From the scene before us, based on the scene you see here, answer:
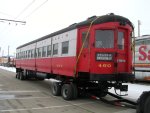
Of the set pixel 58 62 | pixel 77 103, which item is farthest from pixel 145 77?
pixel 77 103

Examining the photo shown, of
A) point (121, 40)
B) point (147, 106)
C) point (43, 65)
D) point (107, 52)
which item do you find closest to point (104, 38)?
point (107, 52)

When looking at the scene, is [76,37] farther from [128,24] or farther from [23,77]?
[23,77]

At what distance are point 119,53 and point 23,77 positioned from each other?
621 inches

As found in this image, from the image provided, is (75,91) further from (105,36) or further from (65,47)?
(105,36)

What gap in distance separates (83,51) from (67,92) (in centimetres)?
215

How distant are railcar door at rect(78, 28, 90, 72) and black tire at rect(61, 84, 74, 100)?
3.58 ft

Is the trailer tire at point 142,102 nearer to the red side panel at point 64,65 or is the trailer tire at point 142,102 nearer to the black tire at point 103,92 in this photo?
the black tire at point 103,92

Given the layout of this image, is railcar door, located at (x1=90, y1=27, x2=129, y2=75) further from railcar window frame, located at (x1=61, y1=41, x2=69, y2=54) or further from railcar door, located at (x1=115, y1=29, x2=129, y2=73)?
railcar window frame, located at (x1=61, y1=41, x2=69, y2=54)

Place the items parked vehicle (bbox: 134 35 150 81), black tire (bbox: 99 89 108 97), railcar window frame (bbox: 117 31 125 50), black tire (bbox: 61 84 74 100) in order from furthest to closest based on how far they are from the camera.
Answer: parked vehicle (bbox: 134 35 150 81) → black tire (bbox: 99 89 108 97) → black tire (bbox: 61 84 74 100) → railcar window frame (bbox: 117 31 125 50)

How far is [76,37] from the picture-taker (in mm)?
12961

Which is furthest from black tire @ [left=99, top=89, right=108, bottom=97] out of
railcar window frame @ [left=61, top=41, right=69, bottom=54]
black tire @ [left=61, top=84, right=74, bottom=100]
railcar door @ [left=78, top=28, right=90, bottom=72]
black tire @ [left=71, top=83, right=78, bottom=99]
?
railcar window frame @ [left=61, top=41, right=69, bottom=54]

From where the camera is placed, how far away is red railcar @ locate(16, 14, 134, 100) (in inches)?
459

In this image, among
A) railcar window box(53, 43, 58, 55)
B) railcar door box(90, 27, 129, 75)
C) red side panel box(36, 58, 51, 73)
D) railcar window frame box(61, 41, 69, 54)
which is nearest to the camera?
railcar door box(90, 27, 129, 75)

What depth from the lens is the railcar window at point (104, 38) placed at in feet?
38.9
